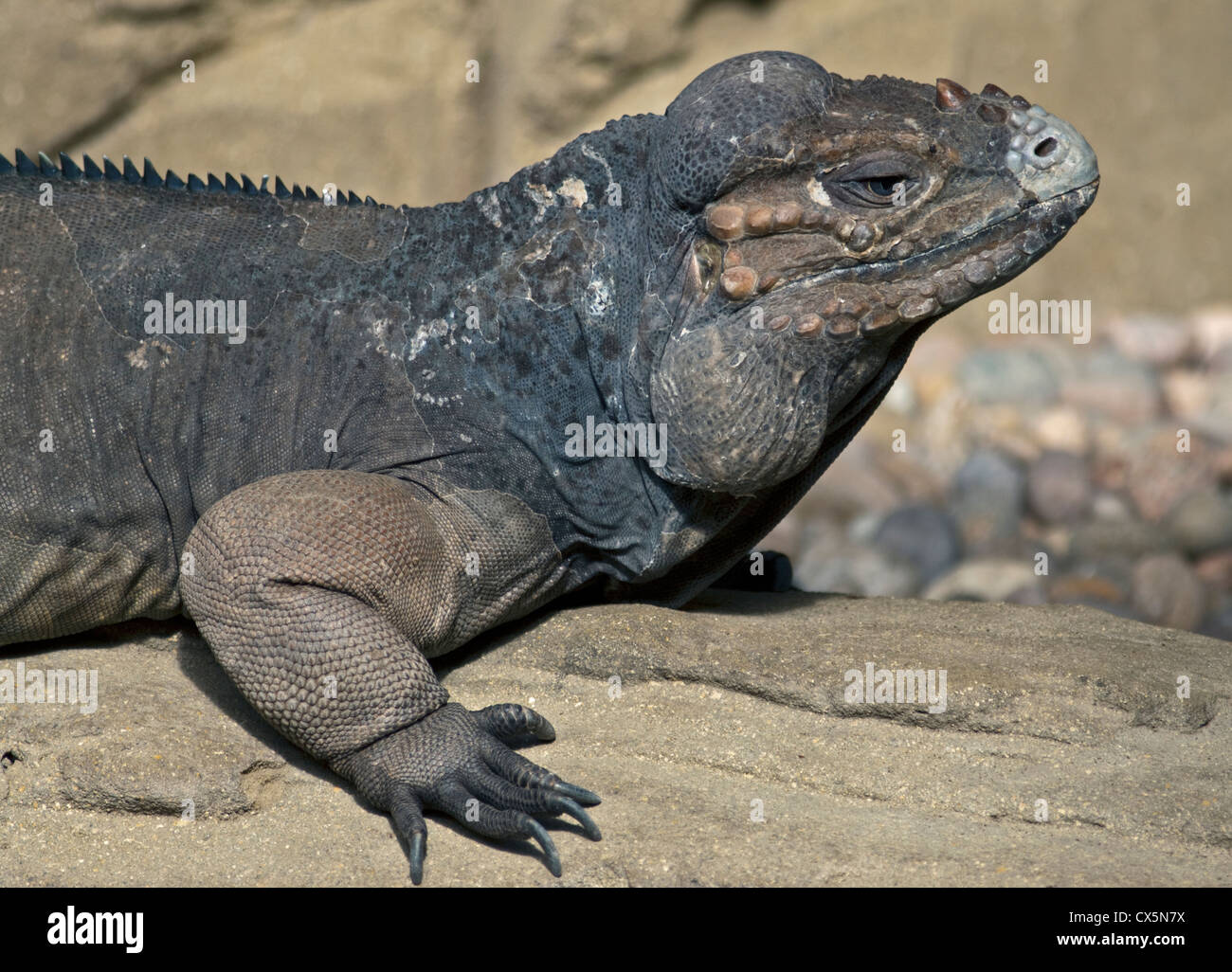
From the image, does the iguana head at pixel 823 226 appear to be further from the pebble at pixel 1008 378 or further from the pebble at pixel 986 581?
the pebble at pixel 1008 378

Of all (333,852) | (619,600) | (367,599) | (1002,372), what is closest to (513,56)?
(1002,372)

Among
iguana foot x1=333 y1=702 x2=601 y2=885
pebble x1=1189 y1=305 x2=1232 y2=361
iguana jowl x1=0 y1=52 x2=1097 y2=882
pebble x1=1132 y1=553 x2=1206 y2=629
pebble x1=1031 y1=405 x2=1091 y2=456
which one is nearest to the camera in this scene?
iguana foot x1=333 y1=702 x2=601 y2=885

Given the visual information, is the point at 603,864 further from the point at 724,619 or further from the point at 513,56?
the point at 513,56

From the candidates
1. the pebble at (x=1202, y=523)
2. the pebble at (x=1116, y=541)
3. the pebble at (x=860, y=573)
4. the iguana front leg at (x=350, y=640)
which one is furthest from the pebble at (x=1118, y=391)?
the iguana front leg at (x=350, y=640)

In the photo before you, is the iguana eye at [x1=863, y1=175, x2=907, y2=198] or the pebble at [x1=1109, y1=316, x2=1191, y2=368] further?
the pebble at [x1=1109, y1=316, x2=1191, y2=368]

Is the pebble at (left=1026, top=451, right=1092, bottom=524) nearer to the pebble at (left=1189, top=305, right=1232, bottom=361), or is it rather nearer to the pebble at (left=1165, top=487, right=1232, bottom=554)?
the pebble at (left=1165, top=487, right=1232, bottom=554)

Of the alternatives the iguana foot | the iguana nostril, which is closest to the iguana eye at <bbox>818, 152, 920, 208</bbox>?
the iguana nostril
